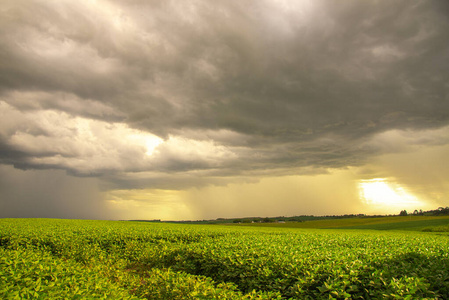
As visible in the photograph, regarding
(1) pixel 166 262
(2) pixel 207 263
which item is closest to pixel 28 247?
(1) pixel 166 262

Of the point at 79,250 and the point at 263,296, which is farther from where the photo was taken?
the point at 79,250

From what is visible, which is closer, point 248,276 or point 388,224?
point 248,276

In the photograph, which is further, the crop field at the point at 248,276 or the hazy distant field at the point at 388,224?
the hazy distant field at the point at 388,224

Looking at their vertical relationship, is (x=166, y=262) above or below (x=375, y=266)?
below

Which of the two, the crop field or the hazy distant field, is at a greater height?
the crop field

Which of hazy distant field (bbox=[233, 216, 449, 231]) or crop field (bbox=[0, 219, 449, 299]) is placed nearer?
crop field (bbox=[0, 219, 449, 299])

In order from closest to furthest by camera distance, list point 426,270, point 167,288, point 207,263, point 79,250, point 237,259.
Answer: point 167,288 → point 426,270 → point 237,259 → point 207,263 → point 79,250

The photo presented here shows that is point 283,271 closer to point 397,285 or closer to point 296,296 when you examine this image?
point 296,296

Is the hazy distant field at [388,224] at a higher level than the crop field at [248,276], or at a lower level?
lower

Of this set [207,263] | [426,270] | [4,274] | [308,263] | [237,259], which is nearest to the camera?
[4,274]

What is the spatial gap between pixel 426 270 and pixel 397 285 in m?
2.70

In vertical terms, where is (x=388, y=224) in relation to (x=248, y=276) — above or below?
below

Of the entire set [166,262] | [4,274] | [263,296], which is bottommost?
[166,262]

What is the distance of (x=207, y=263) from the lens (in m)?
11.2
